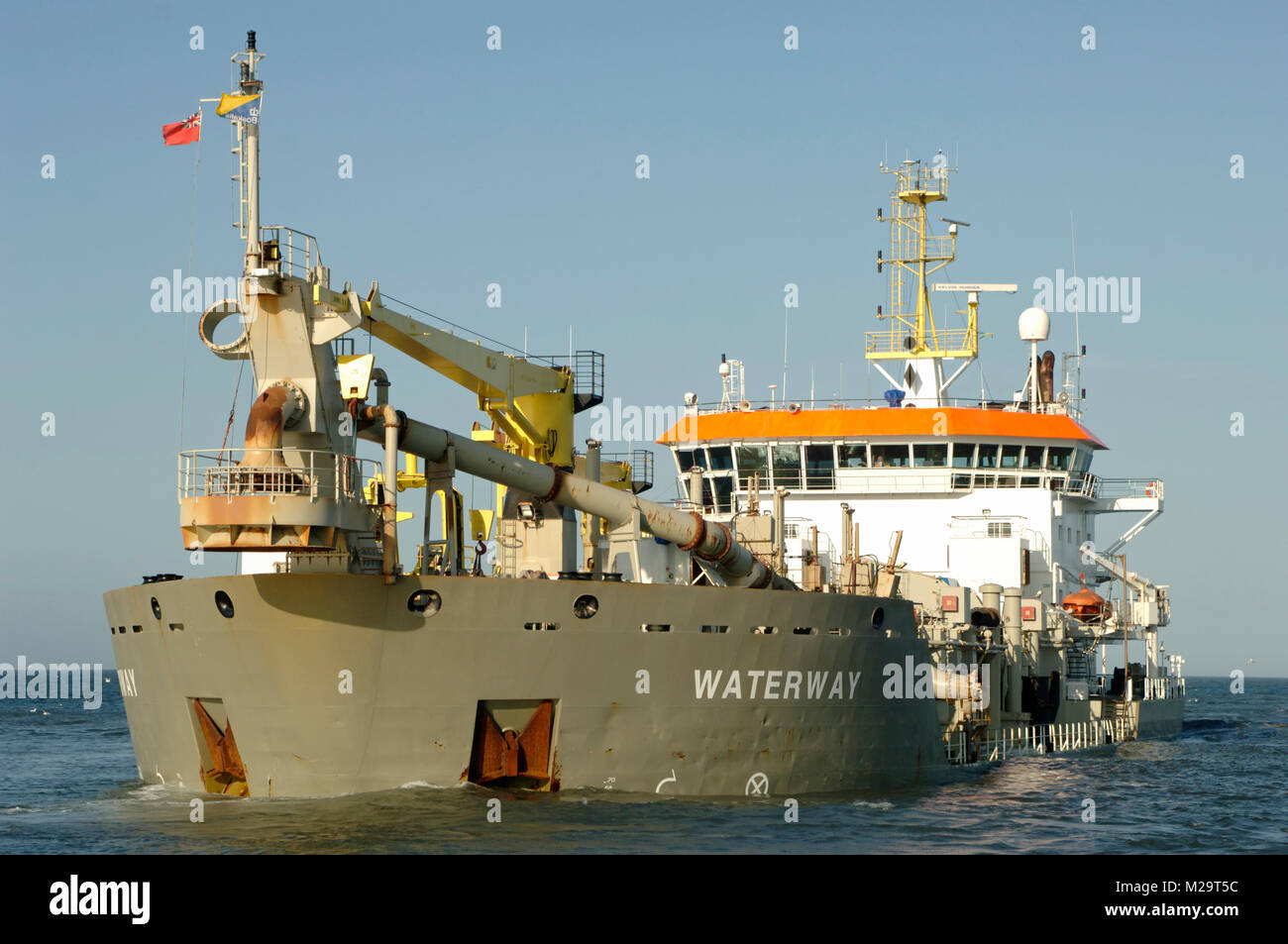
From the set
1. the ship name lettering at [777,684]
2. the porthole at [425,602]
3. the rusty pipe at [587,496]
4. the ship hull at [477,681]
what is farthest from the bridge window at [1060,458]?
the porthole at [425,602]

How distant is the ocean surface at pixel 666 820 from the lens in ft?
56.4

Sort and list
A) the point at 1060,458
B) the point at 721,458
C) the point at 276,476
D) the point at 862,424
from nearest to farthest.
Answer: the point at 276,476 < the point at 862,424 < the point at 721,458 < the point at 1060,458

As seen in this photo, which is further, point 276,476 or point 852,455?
point 852,455

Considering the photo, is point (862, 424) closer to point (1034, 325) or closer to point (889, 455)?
point (889, 455)

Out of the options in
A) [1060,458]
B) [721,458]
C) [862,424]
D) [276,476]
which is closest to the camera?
[276,476]

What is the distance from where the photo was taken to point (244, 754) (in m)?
19.5

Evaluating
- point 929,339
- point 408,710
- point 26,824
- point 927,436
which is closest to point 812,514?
point 927,436

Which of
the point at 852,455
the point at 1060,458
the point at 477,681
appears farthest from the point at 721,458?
the point at 477,681

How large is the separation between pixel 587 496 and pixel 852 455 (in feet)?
38.4

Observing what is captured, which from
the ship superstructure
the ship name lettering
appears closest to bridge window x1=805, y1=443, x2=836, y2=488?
the ship superstructure

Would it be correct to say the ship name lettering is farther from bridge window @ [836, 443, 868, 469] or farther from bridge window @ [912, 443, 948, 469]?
bridge window @ [912, 443, 948, 469]

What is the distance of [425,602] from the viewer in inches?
746
